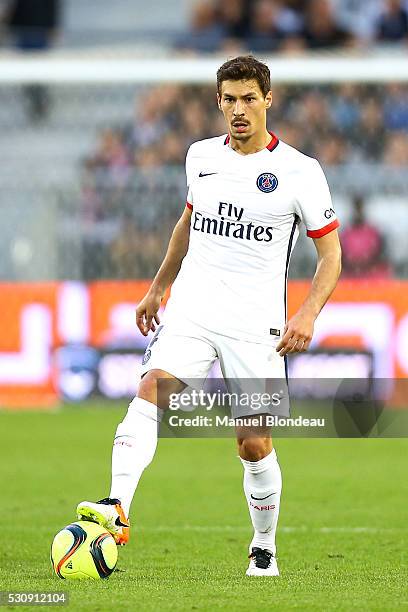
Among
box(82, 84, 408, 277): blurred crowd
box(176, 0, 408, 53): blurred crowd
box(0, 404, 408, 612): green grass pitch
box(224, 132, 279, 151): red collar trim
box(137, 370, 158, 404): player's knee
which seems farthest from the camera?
box(176, 0, 408, 53): blurred crowd

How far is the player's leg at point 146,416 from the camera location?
18.9 feet

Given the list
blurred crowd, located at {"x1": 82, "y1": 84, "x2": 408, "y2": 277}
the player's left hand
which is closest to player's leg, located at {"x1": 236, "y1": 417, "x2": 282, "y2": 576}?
the player's left hand

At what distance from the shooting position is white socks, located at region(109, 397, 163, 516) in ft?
19.2

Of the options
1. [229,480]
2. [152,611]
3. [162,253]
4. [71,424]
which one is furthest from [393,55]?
[152,611]

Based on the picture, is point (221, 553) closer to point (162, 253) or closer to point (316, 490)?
point (316, 490)

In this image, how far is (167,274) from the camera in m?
6.59

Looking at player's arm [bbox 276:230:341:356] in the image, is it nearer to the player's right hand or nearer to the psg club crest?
the psg club crest

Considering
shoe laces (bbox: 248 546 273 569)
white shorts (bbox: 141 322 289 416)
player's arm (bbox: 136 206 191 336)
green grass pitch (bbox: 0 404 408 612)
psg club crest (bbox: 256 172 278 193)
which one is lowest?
green grass pitch (bbox: 0 404 408 612)

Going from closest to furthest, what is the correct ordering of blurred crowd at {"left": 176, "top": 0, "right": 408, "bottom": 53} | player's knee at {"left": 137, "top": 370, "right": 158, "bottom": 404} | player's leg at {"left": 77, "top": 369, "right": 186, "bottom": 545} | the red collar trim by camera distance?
1. player's leg at {"left": 77, "top": 369, "right": 186, "bottom": 545}
2. player's knee at {"left": 137, "top": 370, "right": 158, "bottom": 404}
3. the red collar trim
4. blurred crowd at {"left": 176, "top": 0, "right": 408, "bottom": 53}

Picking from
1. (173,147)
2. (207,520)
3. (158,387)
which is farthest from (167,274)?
(173,147)

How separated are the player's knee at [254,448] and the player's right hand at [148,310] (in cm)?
73

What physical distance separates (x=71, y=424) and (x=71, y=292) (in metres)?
1.87

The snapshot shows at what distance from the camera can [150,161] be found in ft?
52.1

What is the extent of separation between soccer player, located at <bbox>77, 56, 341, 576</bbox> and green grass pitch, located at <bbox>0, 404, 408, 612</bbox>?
1.69ft
